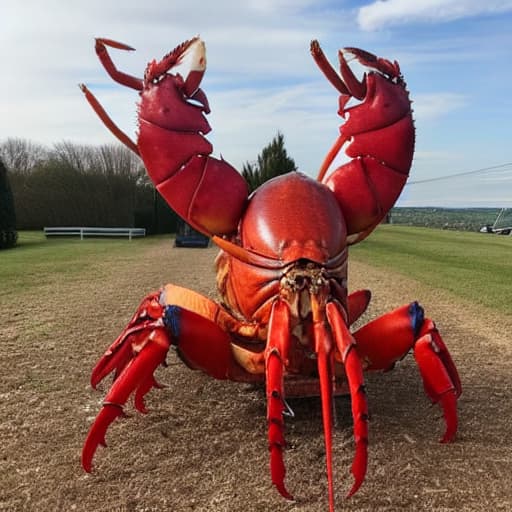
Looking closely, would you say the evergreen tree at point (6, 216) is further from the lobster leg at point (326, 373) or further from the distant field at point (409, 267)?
the lobster leg at point (326, 373)

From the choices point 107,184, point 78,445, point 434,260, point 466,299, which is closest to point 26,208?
point 107,184

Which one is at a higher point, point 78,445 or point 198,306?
point 198,306

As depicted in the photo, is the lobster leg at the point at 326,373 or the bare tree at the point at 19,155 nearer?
the lobster leg at the point at 326,373

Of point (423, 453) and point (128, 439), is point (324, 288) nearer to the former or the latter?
point (423, 453)

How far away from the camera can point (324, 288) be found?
10.2 ft

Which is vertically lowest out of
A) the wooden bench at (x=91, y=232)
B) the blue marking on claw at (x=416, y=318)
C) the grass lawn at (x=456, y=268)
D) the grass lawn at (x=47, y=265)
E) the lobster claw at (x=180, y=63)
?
the grass lawn at (x=456, y=268)

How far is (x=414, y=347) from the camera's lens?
11.4ft

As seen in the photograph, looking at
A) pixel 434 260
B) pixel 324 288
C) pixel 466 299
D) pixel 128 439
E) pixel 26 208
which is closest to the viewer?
pixel 324 288

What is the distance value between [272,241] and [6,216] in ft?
78.9

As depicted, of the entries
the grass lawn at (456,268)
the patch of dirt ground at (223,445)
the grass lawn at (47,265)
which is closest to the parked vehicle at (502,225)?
the grass lawn at (456,268)

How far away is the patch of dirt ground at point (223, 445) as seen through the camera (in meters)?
3.24

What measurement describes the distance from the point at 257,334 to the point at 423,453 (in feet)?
4.82

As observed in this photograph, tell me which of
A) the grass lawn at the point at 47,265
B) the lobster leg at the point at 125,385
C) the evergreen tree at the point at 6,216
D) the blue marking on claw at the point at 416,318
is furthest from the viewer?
the evergreen tree at the point at 6,216

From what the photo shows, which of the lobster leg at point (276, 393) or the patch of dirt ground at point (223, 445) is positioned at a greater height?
the lobster leg at point (276, 393)
